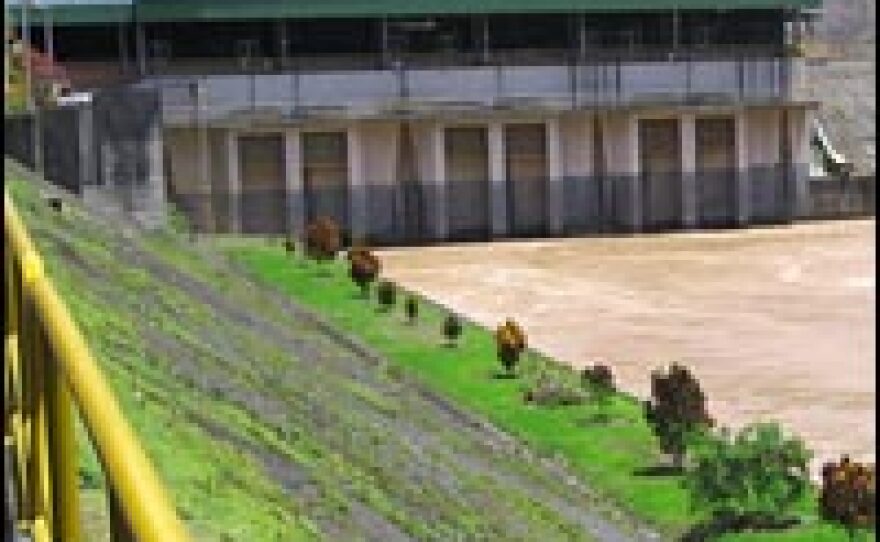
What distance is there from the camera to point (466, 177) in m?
40.1

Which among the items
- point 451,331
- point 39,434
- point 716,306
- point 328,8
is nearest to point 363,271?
point 451,331

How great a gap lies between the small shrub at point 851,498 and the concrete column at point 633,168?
30005 millimetres

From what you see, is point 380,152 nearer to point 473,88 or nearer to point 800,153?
point 473,88

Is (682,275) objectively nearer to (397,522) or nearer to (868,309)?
(868,309)

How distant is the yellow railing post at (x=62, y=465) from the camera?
9.80 ft

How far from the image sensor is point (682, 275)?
110ft

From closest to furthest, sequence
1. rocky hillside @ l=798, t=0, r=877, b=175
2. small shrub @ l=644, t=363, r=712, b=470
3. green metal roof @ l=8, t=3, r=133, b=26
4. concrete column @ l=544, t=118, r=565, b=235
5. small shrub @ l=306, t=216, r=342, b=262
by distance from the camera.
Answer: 1. small shrub @ l=644, t=363, r=712, b=470
2. small shrub @ l=306, t=216, r=342, b=262
3. green metal roof @ l=8, t=3, r=133, b=26
4. concrete column @ l=544, t=118, r=565, b=235
5. rocky hillside @ l=798, t=0, r=877, b=175

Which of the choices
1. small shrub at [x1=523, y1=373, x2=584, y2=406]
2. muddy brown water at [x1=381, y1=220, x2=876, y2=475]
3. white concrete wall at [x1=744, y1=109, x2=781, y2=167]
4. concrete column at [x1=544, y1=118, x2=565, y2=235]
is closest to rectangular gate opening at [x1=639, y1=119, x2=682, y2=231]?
muddy brown water at [x1=381, y1=220, x2=876, y2=475]

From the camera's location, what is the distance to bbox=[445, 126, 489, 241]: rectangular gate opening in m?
40.0

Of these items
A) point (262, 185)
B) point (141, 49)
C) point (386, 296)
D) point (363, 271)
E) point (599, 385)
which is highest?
point (141, 49)

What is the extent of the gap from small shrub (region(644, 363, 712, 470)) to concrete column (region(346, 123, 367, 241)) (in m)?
25.5

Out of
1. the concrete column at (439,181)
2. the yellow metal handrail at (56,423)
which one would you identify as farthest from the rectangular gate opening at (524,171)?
the yellow metal handrail at (56,423)

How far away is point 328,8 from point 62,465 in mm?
37685

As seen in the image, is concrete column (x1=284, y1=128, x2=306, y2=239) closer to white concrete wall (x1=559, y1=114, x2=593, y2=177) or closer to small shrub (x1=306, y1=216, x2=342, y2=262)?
white concrete wall (x1=559, y1=114, x2=593, y2=177)
